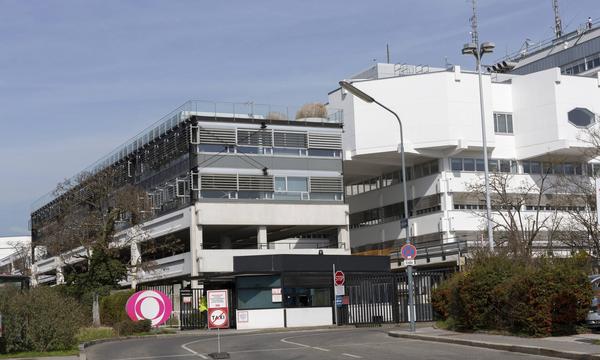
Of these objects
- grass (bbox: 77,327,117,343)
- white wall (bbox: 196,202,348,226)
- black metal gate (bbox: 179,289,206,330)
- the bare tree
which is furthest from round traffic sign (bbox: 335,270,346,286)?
the bare tree

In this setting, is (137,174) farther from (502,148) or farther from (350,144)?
(502,148)

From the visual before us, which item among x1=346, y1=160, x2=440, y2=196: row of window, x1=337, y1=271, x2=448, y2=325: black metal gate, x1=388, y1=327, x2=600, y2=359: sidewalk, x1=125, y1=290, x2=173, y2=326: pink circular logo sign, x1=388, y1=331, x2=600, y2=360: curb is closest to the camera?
x1=388, y1=331, x2=600, y2=360: curb

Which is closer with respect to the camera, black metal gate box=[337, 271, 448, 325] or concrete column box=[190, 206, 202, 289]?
black metal gate box=[337, 271, 448, 325]

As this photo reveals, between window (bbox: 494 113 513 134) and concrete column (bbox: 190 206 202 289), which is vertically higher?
window (bbox: 494 113 513 134)

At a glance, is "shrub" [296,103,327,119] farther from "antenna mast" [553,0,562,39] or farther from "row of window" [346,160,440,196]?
"antenna mast" [553,0,562,39]

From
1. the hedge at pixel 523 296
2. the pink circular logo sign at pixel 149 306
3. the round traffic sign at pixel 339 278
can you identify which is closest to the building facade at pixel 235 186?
the round traffic sign at pixel 339 278

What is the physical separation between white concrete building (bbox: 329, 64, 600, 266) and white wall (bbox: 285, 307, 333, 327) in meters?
17.4

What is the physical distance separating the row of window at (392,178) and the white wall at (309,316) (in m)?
24.0

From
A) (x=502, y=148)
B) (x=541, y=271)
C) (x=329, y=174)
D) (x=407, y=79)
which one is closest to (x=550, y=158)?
(x=502, y=148)

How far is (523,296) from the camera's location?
77.7 ft

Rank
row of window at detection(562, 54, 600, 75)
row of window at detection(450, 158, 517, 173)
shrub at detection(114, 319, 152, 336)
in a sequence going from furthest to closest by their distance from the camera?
row of window at detection(562, 54, 600, 75), row of window at detection(450, 158, 517, 173), shrub at detection(114, 319, 152, 336)

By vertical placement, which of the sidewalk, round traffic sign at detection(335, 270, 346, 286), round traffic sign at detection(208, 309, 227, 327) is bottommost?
the sidewalk

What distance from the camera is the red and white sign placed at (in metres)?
24.0

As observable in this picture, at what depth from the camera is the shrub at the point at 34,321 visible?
23234 mm
